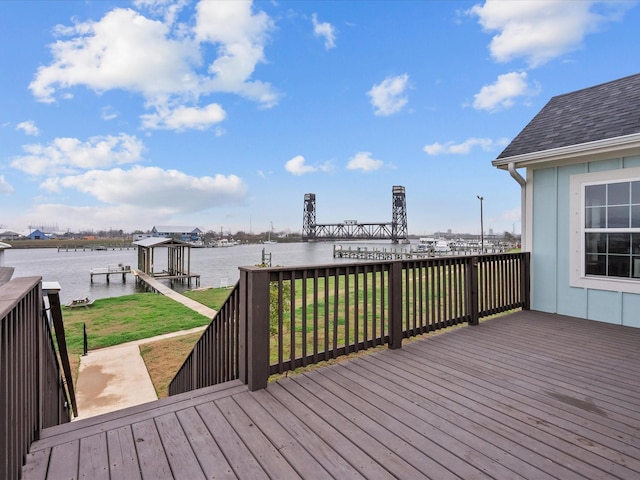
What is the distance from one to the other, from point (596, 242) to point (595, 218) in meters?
0.31

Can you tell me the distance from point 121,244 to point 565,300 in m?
90.3

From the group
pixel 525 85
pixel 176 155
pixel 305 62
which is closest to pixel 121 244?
pixel 176 155

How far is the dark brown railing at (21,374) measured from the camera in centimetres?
118

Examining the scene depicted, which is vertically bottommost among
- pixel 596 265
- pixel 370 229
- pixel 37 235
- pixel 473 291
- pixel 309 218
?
pixel 473 291

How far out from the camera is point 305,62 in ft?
55.7

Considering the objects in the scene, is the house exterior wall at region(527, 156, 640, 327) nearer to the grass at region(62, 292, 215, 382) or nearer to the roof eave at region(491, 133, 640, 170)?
the roof eave at region(491, 133, 640, 170)

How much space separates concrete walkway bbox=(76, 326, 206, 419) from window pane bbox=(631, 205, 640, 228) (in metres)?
6.70

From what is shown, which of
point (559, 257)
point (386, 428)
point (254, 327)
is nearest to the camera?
point (386, 428)

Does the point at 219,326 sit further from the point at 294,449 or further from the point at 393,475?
the point at 393,475

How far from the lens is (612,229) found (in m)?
4.09

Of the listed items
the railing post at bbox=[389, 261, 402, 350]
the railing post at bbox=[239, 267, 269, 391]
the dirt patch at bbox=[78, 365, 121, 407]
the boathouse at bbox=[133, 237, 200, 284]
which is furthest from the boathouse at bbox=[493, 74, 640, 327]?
the boathouse at bbox=[133, 237, 200, 284]

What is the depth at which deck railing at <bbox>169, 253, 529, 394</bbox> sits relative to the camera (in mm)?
2375

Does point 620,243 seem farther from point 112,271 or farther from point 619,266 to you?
point 112,271

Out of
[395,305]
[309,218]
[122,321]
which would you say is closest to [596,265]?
[395,305]
